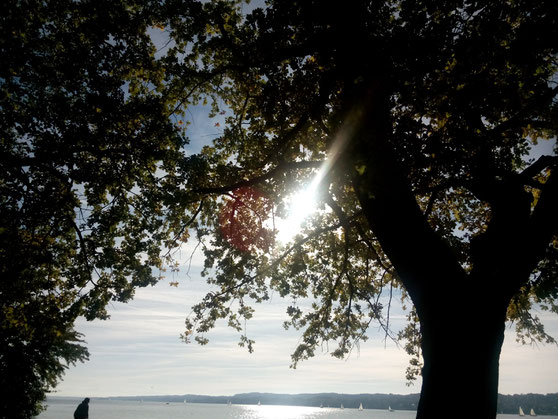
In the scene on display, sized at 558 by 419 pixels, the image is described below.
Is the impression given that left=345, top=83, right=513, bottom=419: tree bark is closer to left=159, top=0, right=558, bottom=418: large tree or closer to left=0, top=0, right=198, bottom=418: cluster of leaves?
left=159, top=0, right=558, bottom=418: large tree

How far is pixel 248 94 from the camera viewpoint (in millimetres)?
10602

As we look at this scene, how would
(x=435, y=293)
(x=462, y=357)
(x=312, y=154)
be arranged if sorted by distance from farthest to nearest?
(x=312, y=154), (x=435, y=293), (x=462, y=357)

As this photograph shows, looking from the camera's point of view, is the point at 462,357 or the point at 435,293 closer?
the point at 462,357

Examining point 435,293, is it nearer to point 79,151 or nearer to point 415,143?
point 415,143

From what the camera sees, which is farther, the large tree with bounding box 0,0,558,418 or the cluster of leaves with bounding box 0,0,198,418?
the cluster of leaves with bounding box 0,0,198,418

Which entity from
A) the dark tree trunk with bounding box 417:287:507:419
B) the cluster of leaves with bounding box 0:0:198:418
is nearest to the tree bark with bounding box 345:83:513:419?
the dark tree trunk with bounding box 417:287:507:419

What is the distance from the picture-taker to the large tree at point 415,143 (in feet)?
15.7

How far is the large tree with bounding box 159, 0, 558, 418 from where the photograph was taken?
479cm

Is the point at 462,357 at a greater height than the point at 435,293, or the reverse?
the point at 435,293

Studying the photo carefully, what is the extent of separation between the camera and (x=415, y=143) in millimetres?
6547

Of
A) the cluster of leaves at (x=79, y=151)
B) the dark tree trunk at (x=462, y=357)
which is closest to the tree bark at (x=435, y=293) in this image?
the dark tree trunk at (x=462, y=357)

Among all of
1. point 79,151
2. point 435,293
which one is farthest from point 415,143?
point 79,151

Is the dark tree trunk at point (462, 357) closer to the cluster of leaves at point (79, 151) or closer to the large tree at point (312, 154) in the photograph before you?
the large tree at point (312, 154)

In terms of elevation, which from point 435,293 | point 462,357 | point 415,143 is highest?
point 415,143
